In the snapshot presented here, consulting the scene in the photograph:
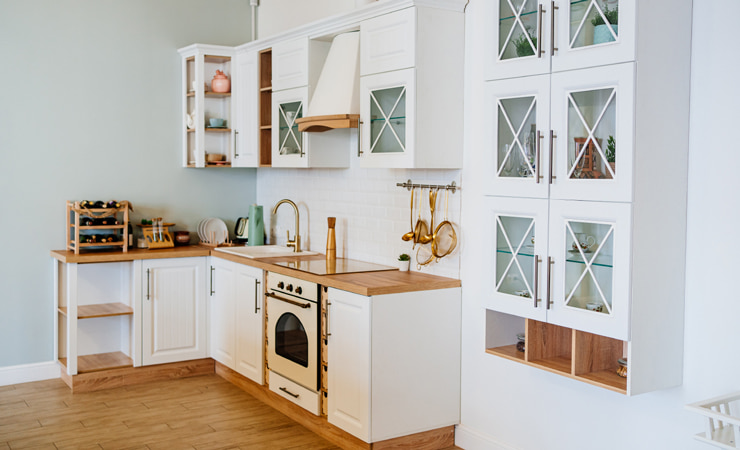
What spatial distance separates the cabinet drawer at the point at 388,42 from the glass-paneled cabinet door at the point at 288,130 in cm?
79

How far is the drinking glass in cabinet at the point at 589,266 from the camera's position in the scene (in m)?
2.81

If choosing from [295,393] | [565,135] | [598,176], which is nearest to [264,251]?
[295,393]

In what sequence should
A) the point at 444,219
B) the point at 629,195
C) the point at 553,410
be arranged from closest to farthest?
the point at 629,195, the point at 553,410, the point at 444,219

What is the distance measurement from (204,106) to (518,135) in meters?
3.17

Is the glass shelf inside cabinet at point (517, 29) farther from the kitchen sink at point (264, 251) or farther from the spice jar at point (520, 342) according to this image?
the kitchen sink at point (264, 251)

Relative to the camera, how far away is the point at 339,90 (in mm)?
4309

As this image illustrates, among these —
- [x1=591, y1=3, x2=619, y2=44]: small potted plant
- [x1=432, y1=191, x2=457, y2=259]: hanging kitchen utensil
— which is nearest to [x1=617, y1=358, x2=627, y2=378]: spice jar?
[x1=432, y1=191, x2=457, y2=259]: hanging kitchen utensil

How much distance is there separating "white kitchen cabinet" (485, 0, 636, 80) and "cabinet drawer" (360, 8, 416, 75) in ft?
1.85

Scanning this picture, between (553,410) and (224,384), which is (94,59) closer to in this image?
(224,384)

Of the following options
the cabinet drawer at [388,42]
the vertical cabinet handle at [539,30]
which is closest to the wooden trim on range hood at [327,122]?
the cabinet drawer at [388,42]

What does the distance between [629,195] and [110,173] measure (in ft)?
13.2

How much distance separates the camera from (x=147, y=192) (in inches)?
223

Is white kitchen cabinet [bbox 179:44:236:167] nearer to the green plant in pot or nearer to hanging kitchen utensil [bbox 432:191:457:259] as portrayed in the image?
hanging kitchen utensil [bbox 432:191:457:259]

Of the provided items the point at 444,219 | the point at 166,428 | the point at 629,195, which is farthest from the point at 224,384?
the point at 629,195
